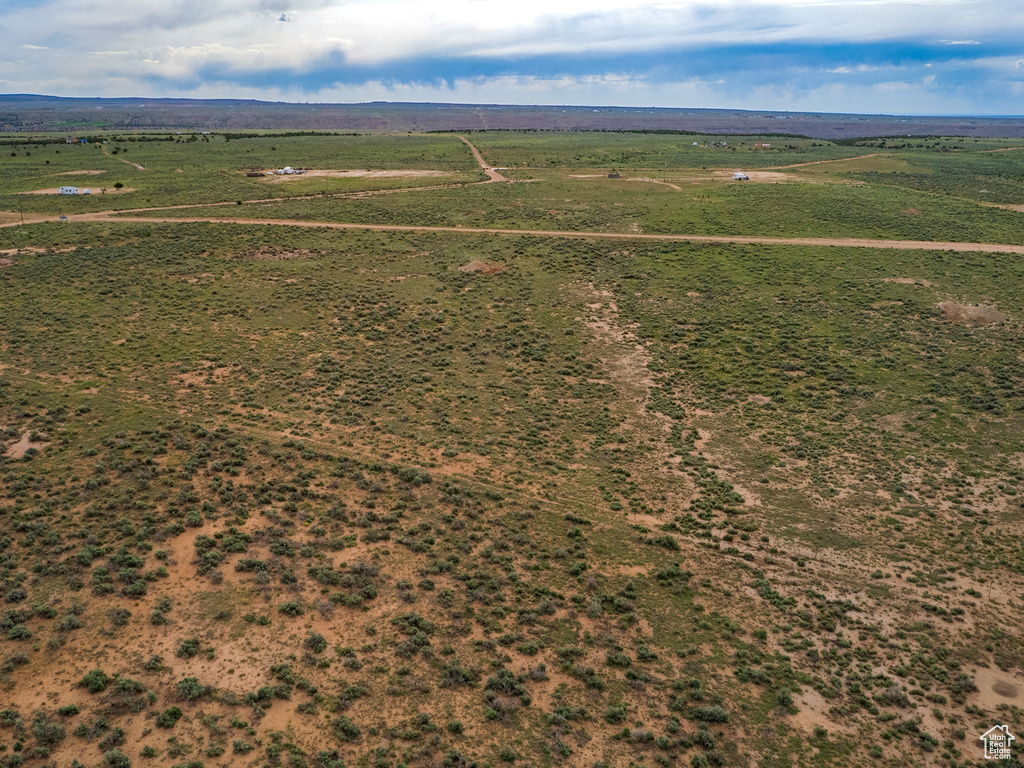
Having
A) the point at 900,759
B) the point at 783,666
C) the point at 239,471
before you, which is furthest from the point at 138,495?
the point at 900,759

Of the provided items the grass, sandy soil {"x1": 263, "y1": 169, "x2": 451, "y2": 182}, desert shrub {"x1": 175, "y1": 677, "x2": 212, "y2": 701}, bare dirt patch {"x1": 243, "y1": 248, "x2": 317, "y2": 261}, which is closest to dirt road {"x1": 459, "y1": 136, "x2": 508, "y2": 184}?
sandy soil {"x1": 263, "y1": 169, "x2": 451, "y2": 182}

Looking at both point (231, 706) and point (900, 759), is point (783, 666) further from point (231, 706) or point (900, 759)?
point (231, 706)

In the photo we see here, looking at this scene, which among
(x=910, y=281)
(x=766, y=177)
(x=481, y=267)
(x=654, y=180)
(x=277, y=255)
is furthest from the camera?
(x=766, y=177)

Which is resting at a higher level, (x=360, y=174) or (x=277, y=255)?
(x=360, y=174)

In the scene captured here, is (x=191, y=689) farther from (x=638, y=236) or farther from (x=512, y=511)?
(x=638, y=236)

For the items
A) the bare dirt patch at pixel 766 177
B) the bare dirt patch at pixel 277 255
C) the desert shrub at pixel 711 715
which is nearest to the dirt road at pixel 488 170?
the bare dirt patch at pixel 766 177

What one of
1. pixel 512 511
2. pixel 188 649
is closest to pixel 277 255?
pixel 512 511
